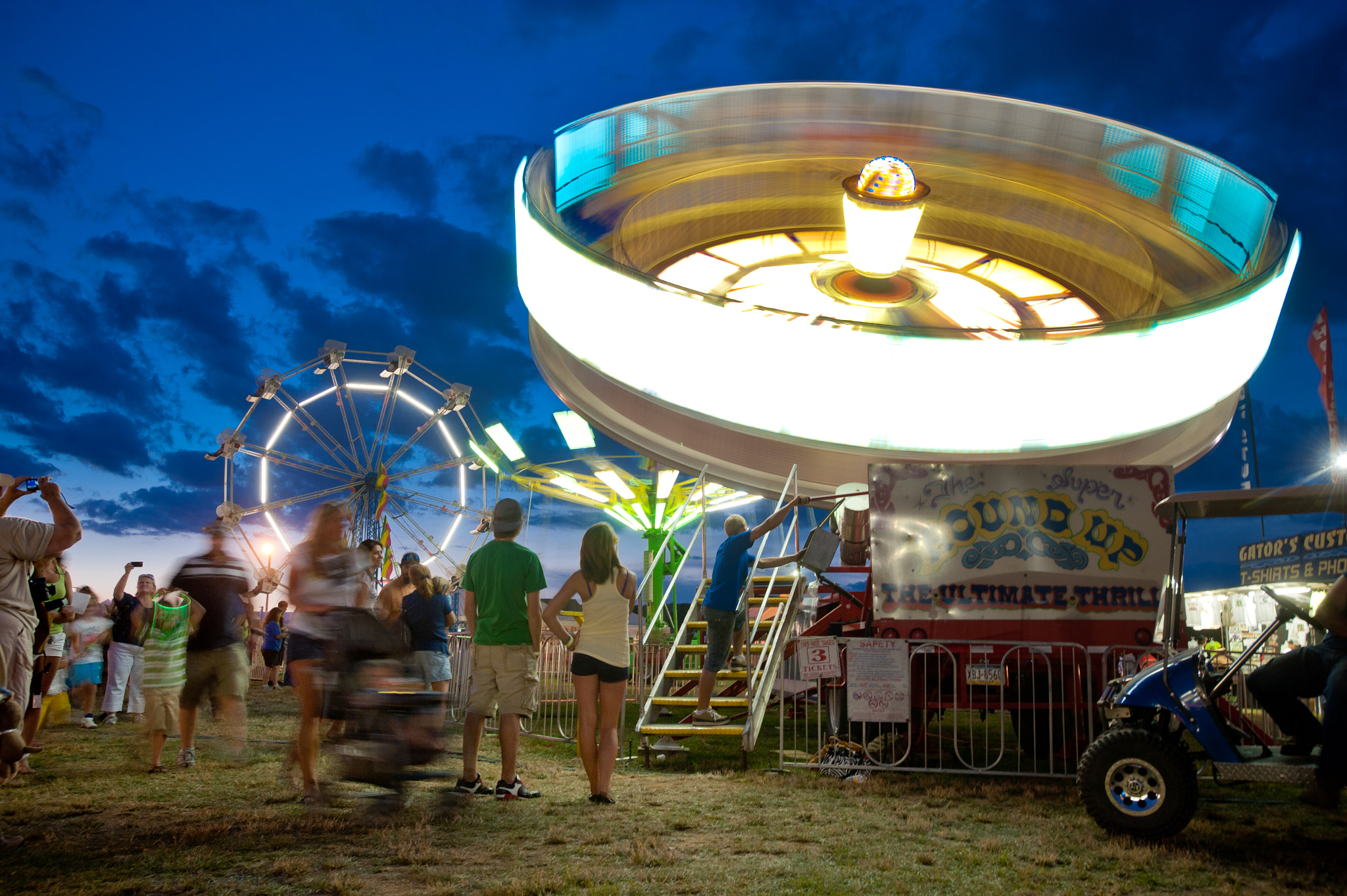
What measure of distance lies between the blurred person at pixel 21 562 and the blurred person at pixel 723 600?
456 cm

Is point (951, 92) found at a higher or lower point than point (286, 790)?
higher

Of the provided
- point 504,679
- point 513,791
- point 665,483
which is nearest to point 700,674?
point 513,791

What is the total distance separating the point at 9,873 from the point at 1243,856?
549cm

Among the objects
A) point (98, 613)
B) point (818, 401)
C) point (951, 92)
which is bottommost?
point (98, 613)

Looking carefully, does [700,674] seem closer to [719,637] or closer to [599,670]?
[719,637]

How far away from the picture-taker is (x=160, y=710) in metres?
5.97

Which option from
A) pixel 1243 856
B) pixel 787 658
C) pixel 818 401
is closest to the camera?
pixel 1243 856

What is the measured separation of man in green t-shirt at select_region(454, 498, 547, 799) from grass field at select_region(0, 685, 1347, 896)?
0.40 m

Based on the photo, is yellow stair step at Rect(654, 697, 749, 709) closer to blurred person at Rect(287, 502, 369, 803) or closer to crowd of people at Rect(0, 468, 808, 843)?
crowd of people at Rect(0, 468, 808, 843)

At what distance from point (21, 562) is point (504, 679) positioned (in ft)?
8.09

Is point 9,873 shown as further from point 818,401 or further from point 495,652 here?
point 818,401

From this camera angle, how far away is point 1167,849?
429cm

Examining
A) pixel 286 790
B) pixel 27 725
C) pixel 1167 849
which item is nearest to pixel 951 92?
pixel 1167 849

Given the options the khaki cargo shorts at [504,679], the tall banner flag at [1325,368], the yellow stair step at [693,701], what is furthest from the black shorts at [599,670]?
the tall banner flag at [1325,368]
